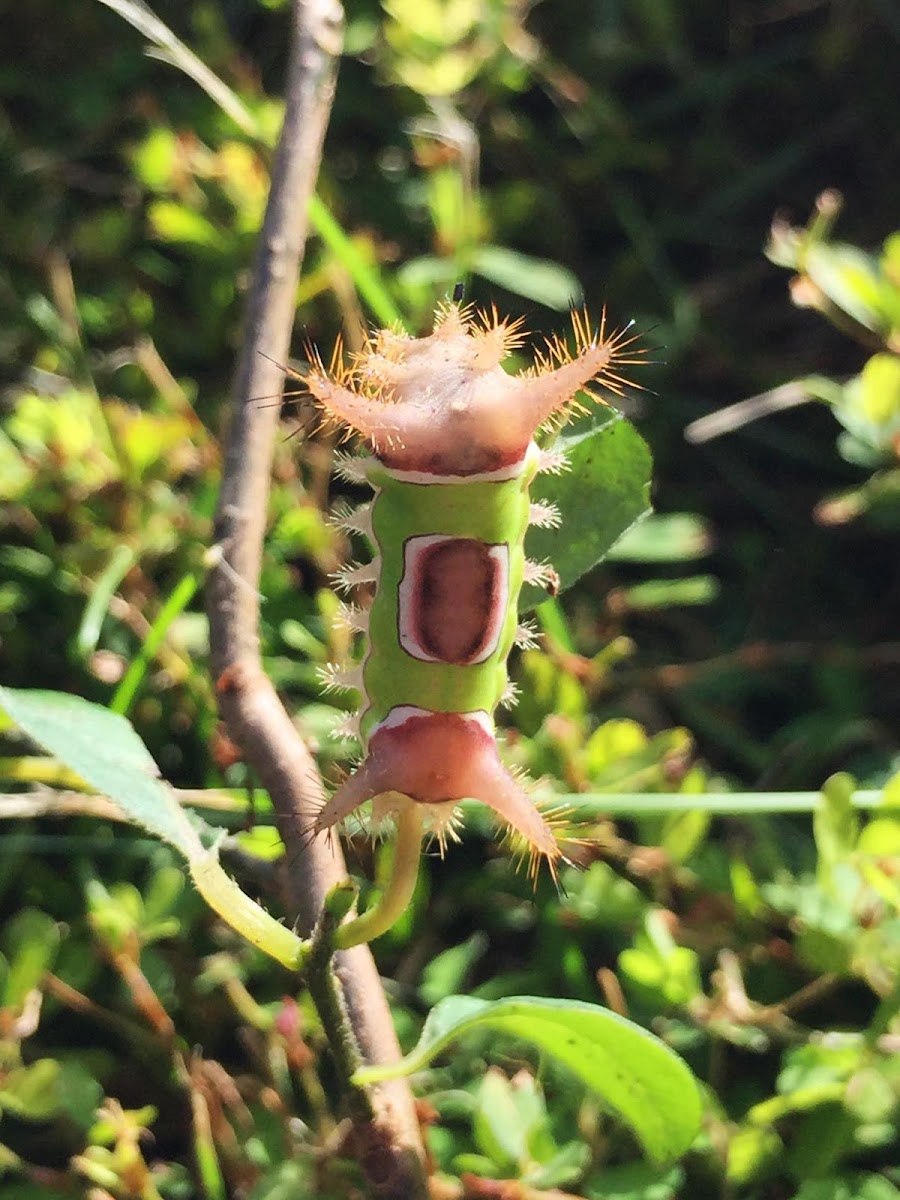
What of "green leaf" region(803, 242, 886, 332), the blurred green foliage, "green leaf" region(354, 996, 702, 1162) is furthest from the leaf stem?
"green leaf" region(803, 242, 886, 332)

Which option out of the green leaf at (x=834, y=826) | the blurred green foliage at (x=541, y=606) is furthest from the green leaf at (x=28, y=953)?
the green leaf at (x=834, y=826)

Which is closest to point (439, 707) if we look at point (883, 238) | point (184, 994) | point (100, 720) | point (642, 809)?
point (100, 720)

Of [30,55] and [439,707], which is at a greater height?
[30,55]

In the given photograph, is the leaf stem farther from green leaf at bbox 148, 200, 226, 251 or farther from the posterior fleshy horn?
green leaf at bbox 148, 200, 226, 251

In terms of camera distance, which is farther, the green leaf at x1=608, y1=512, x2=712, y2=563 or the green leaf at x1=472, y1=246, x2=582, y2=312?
the green leaf at x1=472, y1=246, x2=582, y2=312

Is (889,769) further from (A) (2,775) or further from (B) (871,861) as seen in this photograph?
(A) (2,775)
